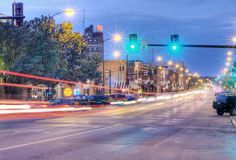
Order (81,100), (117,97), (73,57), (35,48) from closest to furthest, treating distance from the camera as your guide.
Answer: (35,48) → (81,100) → (73,57) → (117,97)

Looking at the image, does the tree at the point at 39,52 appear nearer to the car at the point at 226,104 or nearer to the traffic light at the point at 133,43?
the traffic light at the point at 133,43

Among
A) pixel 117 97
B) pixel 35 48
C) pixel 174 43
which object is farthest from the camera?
pixel 117 97

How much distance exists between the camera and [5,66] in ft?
184

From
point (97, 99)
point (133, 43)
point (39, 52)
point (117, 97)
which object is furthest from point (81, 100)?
point (133, 43)

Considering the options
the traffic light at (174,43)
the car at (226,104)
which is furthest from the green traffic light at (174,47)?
the car at (226,104)

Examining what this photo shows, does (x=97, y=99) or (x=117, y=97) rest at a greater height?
(x=117, y=97)

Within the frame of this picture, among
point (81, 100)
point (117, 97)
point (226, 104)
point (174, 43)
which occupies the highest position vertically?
point (174, 43)

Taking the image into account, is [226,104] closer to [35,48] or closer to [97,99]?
[35,48]

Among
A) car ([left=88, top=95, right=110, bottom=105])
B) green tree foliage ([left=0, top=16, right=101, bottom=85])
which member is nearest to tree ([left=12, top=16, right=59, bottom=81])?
green tree foliage ([left=0, top=16, right=101, bottom=85])

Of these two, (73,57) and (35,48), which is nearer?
(35,48)

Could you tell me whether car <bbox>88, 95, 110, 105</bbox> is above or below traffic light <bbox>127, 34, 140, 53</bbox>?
below

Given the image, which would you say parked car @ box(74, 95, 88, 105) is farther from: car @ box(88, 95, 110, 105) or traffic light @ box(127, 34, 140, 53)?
traffic light @ box(127, 34, 140, 53)

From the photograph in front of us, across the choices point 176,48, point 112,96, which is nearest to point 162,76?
point 112,96

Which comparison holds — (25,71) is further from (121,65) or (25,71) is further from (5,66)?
(121,65)
